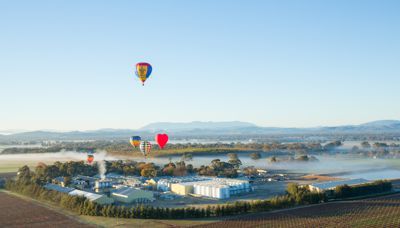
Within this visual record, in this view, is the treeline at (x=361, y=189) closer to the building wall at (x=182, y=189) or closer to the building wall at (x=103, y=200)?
the building wall at (x=182, y=189)

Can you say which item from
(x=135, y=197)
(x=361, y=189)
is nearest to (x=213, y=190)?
(x=135, y=197)

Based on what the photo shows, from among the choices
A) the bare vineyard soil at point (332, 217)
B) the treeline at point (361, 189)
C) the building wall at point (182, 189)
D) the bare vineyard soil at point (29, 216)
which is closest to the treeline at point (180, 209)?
the bare vineyard soil at point (332, 217)

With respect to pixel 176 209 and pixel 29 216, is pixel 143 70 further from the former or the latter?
pixel 29 216

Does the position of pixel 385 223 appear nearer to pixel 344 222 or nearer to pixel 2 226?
pixel 344 222

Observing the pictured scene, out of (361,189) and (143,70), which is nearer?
(361,189)

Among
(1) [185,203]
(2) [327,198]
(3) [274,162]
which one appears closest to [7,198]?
(1) [185,203]

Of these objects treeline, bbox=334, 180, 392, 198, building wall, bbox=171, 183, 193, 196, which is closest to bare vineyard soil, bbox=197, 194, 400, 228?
treeline, bbox=334, 180, 392, 198

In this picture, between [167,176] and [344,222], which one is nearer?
[344,222]

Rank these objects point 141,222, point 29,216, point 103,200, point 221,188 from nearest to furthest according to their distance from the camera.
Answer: point 141,222
point 29,216
point 103,200
point 221,188

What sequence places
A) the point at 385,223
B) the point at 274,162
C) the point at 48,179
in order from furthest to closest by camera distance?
the point at 274,162 → the point at 48,179 → the point at 385,223
